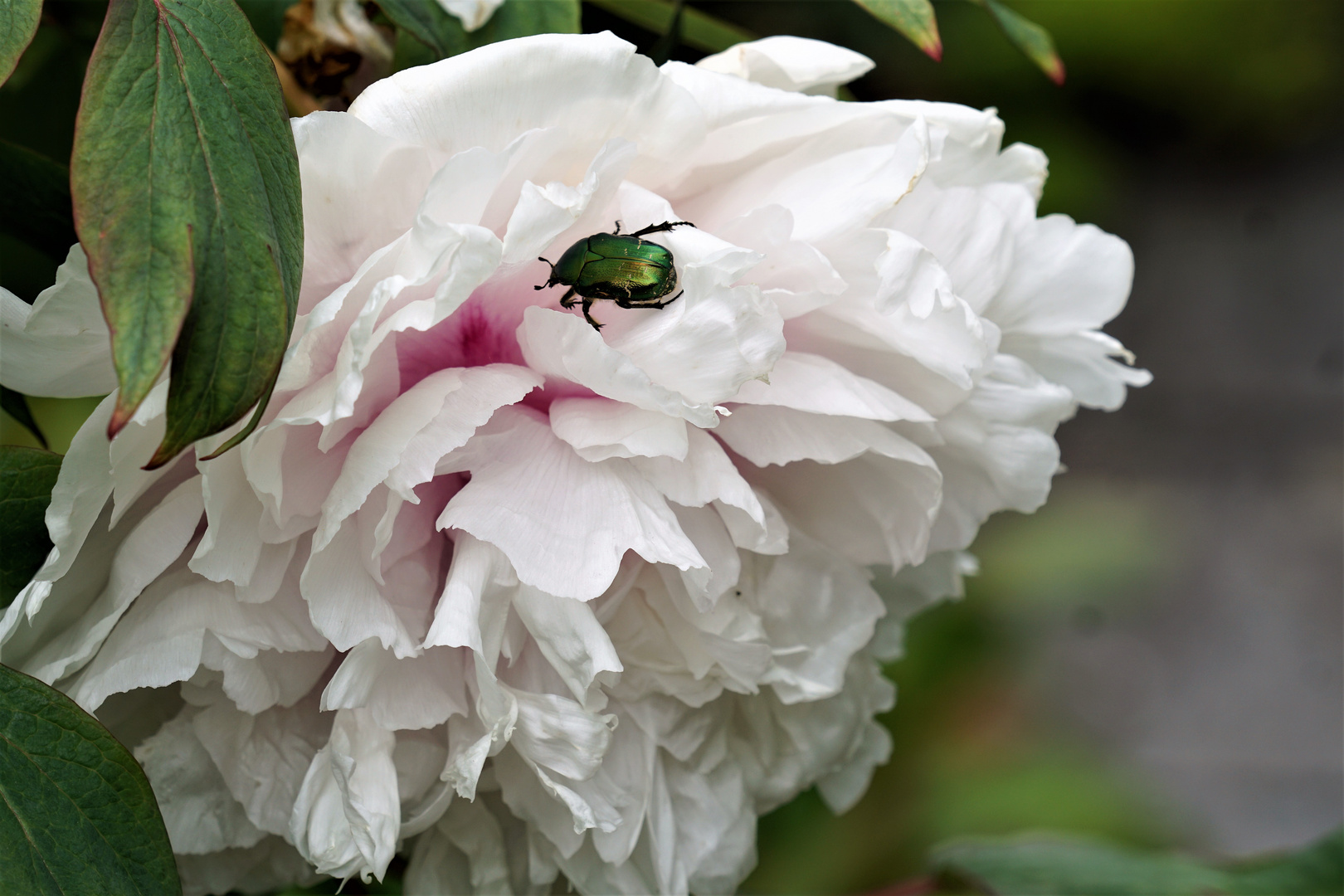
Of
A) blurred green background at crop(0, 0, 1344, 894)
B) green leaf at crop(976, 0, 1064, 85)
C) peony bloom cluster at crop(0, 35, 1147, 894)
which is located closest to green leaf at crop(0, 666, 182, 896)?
peony bloom cluster at crop(0, 35, 1147, 894)

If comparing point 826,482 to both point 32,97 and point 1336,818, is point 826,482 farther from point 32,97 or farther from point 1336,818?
point 1336,818

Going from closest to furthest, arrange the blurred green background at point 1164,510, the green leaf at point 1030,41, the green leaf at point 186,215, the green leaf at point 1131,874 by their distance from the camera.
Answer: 1. the green leaf at point 186,215
2. the green leaf at point 1030,41
3. the green leaf at point 1131,874
4. the blurred green background at point 1164,510

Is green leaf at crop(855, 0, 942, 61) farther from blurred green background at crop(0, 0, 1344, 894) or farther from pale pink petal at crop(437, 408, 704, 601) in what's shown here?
blurred green background at crop(0, 0, 1344, 894)

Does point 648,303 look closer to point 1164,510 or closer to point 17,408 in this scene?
point 17,408

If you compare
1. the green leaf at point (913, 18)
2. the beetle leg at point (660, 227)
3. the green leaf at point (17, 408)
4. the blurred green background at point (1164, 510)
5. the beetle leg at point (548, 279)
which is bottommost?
the blurred green background at point (1164, 510)

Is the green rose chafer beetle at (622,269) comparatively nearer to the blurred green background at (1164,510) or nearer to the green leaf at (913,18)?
the green leaf at (913,18)

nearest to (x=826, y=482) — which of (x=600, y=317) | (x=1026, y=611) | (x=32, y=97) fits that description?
(x=600, y=317)

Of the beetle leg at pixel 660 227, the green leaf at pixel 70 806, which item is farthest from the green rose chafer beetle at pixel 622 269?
the green leaf at pixel 70 806
